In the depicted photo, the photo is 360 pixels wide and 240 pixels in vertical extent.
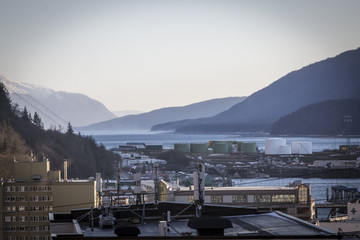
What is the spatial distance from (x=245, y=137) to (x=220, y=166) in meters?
Answer: 73.9

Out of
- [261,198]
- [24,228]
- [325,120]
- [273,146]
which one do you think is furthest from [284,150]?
[24,228]

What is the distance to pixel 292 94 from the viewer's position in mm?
160125

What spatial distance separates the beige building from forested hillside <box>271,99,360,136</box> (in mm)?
93054

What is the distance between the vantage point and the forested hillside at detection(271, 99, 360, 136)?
115m

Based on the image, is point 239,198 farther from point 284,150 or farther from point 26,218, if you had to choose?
point 284,150

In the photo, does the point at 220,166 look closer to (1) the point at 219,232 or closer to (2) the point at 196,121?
(1) the point at 219,232

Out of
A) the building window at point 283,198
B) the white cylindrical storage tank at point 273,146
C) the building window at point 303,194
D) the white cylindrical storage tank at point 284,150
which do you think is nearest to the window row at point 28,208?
the building window at point 283,198

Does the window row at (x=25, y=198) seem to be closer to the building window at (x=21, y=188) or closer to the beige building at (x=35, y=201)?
the beige building at (x=35, y=201)

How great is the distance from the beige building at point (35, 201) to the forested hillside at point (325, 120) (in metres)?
93.1

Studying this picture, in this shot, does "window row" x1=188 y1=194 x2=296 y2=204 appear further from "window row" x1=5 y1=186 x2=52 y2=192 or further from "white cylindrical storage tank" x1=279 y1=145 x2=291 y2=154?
"white cylindrical storage tank" x1=279 y1=145 x2=291 y2=154

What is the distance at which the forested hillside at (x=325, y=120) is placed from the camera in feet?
377

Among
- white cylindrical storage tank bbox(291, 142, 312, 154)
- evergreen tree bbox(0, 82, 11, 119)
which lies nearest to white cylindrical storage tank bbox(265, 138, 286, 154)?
white cylindrical storage tank bbox(291, 142, 312, 154)

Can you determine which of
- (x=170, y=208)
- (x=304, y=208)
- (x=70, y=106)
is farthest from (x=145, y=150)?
(x=70, y=106)

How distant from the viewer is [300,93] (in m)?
157
